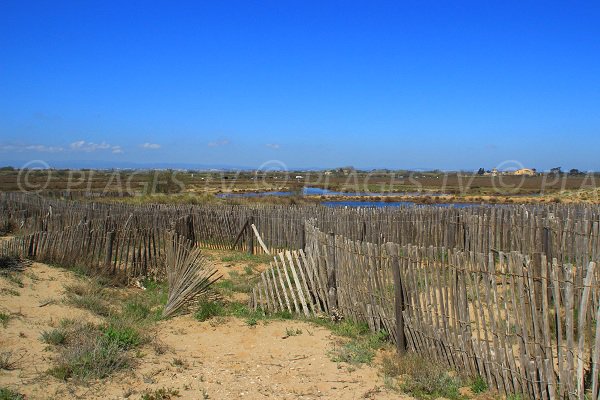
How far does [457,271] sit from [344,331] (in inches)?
92.9

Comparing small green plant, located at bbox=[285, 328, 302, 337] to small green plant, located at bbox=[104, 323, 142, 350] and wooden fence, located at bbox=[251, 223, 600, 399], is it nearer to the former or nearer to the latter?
wooden fence, located at bbox=[251, 223, 600, 399]

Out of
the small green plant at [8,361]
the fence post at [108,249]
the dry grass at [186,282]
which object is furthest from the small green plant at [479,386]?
the fence post at [108,249]

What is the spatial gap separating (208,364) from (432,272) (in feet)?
9.30

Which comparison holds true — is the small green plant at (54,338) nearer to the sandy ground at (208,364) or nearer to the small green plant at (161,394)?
the sandy ground at (208,364)

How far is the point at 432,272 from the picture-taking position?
17.4ft

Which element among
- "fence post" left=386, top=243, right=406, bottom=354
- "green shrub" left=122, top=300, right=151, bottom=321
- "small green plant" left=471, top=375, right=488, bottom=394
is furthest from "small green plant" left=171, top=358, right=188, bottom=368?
"small green plant" left=471, top=375, right=488, bottom=394

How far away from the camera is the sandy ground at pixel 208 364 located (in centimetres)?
490

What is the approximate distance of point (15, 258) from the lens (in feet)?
33.9

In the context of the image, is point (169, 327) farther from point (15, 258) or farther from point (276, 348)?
point (15, 258)

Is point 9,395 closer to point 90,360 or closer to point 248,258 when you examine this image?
point 90,360

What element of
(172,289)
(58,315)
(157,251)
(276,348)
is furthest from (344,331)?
(157,251)

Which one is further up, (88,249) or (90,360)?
(88,249)

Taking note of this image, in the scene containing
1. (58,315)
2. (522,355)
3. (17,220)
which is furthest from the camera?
(17,220)

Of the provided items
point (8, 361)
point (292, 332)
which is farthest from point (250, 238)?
point (8, 361)
